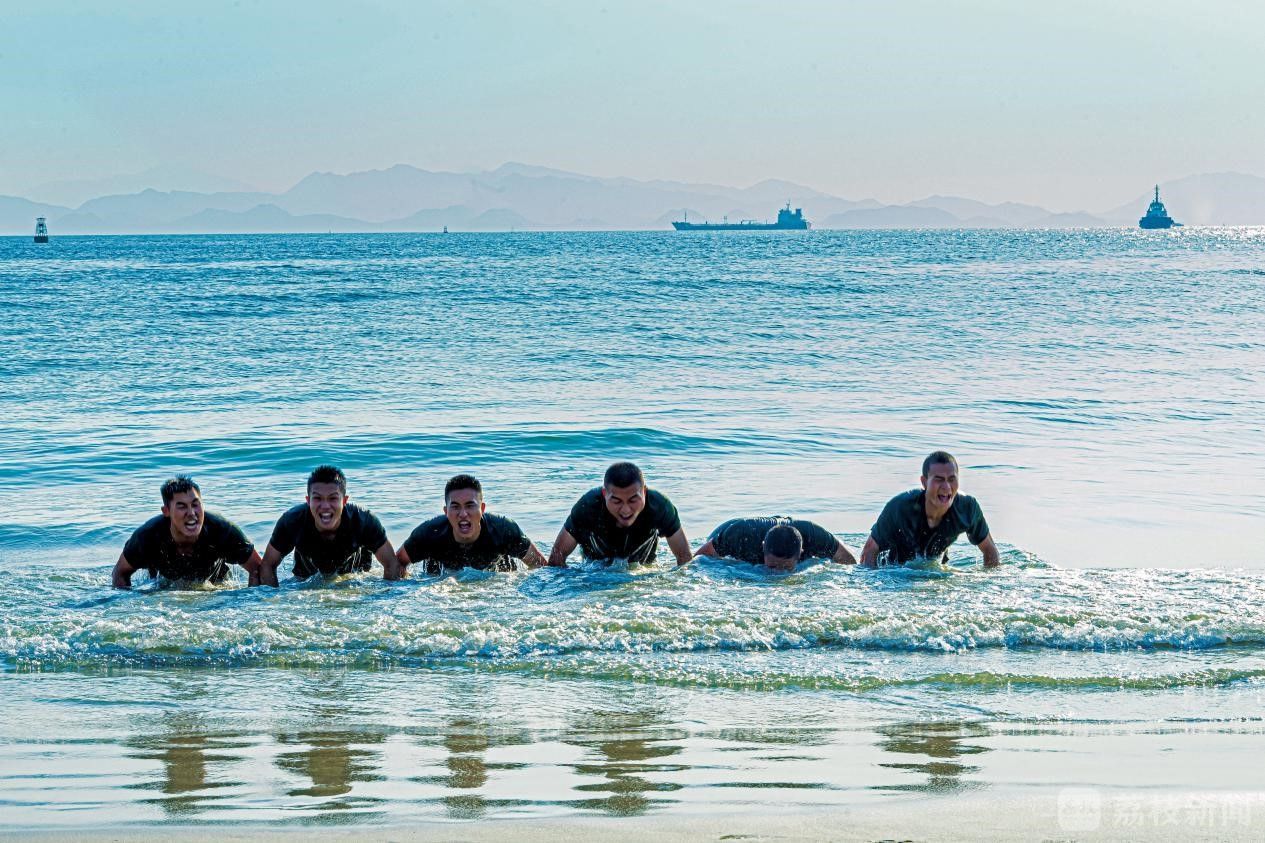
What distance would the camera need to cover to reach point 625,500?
10070 mm

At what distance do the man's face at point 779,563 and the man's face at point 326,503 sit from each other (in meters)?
3.49

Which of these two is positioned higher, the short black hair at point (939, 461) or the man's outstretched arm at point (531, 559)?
the short black hair at point (939, 461)

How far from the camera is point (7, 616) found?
884 cm

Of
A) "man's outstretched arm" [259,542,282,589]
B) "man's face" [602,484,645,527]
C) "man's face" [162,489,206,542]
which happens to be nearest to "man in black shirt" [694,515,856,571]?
"man's face" [602,484,645,527]

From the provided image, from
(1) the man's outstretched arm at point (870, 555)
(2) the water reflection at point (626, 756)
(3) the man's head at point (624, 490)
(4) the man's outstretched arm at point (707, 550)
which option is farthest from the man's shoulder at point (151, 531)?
(1) the man's outstretched arm at point (870, 555)

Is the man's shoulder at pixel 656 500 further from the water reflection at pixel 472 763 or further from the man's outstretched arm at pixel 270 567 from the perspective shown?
the water reflection at pixel 472 763

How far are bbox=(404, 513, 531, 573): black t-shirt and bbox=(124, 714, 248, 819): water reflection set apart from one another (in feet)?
13.2

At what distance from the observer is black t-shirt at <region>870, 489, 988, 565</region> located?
405 inches

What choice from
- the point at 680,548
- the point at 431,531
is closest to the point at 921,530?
the point at 680,548

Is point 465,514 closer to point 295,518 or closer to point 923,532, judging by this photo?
point 295,518

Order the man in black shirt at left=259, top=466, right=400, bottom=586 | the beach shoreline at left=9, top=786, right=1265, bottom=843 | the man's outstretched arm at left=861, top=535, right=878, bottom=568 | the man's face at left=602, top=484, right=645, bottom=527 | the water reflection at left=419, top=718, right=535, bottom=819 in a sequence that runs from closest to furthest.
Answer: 1. the beach shoreline at left=9, top=786, right=1265, bottom=843
2. the water reflection at left=419, top=718, right=535, bottom=819
3. the man in black shirt at left=259, top=466, right=400, bottom=586
4. the man's face at left=602, top=484, right=645, bottom=527
5. the man's outstretched arm at left=861, top=535, right=878, bottom=568

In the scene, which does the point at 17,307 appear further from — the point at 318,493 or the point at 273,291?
the point at 318,493

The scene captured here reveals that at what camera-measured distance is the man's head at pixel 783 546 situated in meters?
10.0

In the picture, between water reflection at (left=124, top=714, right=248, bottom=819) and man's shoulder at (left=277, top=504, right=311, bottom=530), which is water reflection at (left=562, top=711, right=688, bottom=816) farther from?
man's shoulder at (left=277, top=504, right=311, bottom=530)
